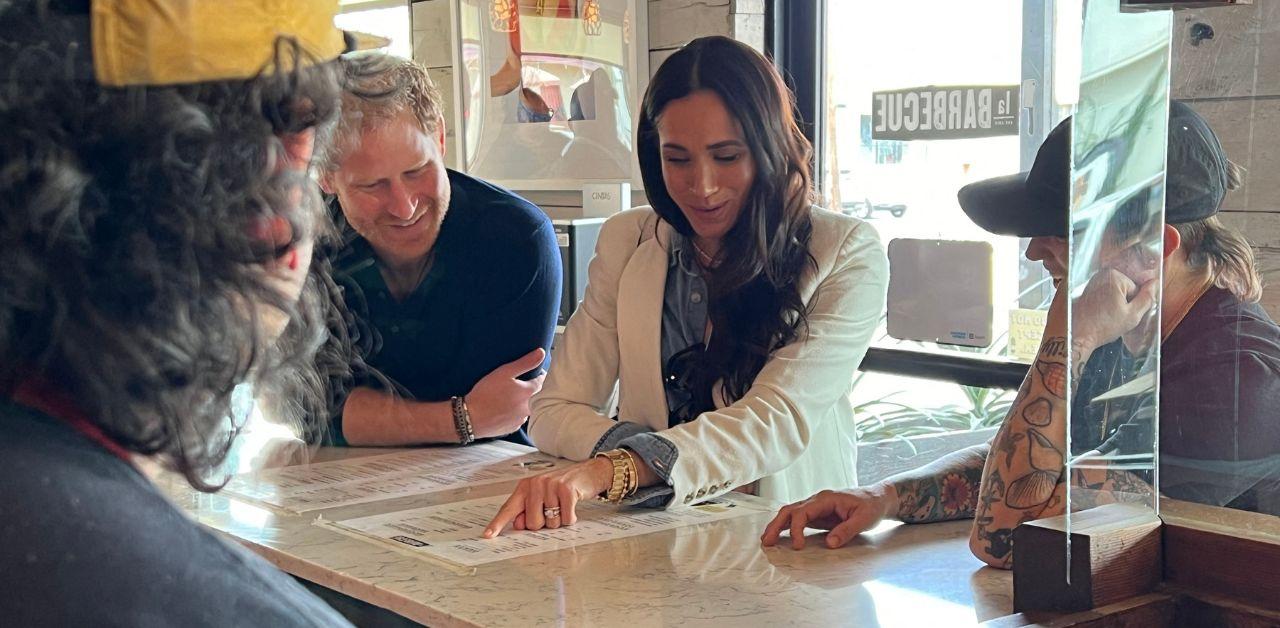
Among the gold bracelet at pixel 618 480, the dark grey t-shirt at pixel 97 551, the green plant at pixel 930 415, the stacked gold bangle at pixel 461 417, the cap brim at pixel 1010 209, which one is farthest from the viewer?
the green plant at pixel 930 415

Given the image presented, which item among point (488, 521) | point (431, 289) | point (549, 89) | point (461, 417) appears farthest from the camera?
point (549, 89)

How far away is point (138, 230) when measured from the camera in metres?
0.64

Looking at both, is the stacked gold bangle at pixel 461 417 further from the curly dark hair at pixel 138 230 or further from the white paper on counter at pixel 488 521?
the curly dark hair at pixel 138 230

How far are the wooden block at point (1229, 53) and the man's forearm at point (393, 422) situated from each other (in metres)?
1.66

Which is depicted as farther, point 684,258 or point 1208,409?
point 684,258

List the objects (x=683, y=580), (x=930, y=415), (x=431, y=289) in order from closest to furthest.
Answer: (x=683, y=580)
(x=431, y=289)
(x=930, y=415)

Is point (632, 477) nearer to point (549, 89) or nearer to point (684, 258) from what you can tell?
point (684, 258)

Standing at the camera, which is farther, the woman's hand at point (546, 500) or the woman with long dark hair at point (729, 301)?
the woman with long dark hair at point (729, 301)

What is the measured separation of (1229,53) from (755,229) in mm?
1259

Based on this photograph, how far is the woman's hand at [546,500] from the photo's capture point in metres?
1.90

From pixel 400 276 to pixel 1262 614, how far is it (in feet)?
6.13

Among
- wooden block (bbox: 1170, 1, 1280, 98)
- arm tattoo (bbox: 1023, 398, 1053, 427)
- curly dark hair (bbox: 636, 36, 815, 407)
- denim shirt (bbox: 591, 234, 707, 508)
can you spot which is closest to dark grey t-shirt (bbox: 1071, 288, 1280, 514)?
wooden block (bbox: 1170, 1, 1280, 98)

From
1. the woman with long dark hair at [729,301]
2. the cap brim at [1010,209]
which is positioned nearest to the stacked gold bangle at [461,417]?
the woman with long dark hair at [729,301]

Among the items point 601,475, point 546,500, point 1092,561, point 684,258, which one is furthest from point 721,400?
point 1092,561
